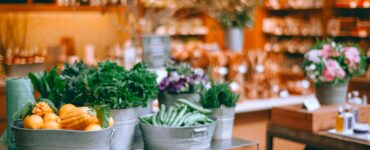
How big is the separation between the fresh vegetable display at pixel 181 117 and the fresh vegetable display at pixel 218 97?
139 mm

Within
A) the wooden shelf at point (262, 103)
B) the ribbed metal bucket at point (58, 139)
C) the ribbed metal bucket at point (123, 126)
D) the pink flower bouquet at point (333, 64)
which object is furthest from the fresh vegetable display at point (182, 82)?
the wooden shelf at point (262, 103)

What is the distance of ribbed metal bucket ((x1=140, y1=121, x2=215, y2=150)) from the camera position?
8.80ft

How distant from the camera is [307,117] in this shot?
13.5 feet

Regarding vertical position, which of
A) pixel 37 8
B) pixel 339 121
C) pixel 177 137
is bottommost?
pixel 339 121

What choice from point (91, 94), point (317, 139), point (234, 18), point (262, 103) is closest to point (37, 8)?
point (234, 18)

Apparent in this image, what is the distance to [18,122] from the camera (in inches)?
100

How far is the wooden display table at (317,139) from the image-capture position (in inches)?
147

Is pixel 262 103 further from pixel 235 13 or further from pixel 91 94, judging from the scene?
pixel 91 94

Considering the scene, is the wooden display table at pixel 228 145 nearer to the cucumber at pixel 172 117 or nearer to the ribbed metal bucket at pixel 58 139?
the cucumber at pixel 172 117

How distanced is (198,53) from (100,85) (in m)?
3.39

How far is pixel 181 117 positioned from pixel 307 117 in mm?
1595

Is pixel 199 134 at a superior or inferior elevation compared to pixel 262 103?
superior

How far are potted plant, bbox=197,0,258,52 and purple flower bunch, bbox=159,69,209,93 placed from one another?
305 cm

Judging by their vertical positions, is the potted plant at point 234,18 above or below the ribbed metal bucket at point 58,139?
above
